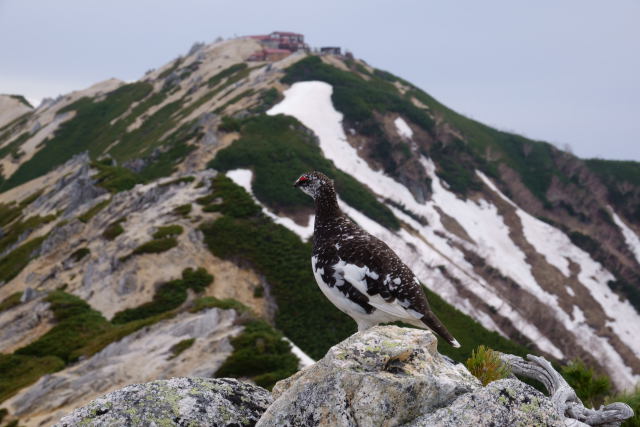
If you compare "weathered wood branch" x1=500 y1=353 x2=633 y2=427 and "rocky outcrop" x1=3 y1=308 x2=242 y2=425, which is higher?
"weathered wood branch" x1=500 y1=353 x2=633 y2=427

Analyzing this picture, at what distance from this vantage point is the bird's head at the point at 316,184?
847cm

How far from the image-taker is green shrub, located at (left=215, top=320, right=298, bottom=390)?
22.5 meters

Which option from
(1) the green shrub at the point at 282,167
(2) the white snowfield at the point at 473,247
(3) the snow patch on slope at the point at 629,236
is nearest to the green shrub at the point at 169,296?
(1) the green shrub at the point at 282,167

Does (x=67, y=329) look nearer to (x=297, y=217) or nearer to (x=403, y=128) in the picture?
(x=297, y=217)

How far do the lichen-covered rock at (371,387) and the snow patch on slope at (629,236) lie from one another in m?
95.8

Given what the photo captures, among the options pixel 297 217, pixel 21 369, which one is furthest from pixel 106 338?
pixel 297 217

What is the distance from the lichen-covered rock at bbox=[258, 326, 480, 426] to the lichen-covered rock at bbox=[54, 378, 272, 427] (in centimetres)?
113

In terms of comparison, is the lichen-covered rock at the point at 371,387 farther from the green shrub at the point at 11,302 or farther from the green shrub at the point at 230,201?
the green shrub at the point at 11,302

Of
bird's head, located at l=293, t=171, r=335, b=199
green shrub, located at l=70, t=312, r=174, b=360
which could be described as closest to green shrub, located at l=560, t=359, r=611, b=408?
bird's head, located at l=293, t=171, r=335, b=199

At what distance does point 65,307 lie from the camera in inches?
1299

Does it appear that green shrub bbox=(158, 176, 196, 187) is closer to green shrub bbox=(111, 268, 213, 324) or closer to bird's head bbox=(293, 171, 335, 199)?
green shrub bbox=(111, 268, 213, 324)

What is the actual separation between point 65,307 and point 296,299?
51.7ft

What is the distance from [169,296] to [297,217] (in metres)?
18.6

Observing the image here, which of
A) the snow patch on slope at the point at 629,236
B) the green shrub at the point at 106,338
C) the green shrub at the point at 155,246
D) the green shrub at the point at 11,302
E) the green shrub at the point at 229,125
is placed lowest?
the green shrub at the point at 11,302
